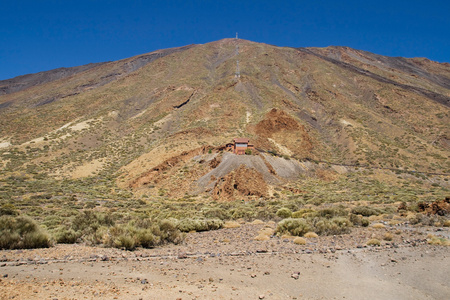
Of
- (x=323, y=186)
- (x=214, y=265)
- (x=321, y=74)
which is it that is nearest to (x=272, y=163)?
(x=323, y=186)

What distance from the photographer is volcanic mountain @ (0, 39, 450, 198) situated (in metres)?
36.5

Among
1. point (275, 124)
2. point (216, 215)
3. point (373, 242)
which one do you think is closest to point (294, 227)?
point (373, 242)

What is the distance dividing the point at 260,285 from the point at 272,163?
30.1 m

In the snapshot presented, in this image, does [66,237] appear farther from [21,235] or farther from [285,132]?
[285,132]

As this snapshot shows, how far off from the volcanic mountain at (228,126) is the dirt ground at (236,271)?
1918 centimetres

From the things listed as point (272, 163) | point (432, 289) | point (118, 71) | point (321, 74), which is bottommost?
point (432, 289)

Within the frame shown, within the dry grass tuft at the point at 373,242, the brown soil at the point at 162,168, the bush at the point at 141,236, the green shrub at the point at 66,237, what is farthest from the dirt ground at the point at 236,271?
the brown soil at the point at 162,168

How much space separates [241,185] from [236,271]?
21.4 m

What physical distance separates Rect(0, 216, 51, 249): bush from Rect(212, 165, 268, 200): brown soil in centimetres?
1972

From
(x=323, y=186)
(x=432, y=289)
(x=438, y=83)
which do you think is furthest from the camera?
(x=438, y=83)

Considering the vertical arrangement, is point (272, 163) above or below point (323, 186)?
above

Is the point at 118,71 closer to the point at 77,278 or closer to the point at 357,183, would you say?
the point at 357,183

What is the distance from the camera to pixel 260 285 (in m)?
6.50

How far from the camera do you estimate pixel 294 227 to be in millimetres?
11828
